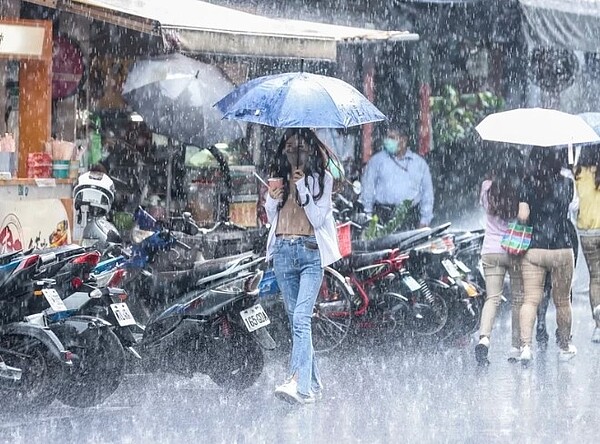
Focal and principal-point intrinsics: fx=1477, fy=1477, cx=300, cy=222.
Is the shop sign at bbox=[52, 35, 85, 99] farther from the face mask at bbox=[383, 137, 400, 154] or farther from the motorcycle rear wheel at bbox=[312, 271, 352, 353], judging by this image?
the face mask at bbox=[383, 137, 400, 154]

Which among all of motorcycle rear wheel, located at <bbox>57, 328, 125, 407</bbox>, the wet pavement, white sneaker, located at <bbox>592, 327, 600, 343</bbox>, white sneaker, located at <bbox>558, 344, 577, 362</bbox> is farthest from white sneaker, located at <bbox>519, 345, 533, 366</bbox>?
motorcycle rear wheel, located at <bbox>57, 328, 125, 407</bbox>

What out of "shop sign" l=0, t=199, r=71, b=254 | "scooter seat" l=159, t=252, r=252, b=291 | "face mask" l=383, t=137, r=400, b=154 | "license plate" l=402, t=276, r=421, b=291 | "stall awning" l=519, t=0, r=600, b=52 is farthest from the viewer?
"stall awning" l=519, t=0, r=600, b=52

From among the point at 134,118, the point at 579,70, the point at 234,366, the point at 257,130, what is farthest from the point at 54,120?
the point at 579,70

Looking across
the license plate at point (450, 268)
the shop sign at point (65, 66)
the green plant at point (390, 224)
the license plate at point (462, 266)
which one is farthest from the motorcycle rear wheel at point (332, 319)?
the shop sign at point (65, 66)

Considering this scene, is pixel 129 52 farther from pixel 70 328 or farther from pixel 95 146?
pixel 70 328

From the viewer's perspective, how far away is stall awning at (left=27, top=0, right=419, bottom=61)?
457 inches

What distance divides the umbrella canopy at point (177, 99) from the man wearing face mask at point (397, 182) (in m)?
1.92

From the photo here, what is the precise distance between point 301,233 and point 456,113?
783 centimetres

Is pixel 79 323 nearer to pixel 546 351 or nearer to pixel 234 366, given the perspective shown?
pixel 234 366

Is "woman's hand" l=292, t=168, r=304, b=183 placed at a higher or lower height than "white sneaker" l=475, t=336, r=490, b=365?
higher

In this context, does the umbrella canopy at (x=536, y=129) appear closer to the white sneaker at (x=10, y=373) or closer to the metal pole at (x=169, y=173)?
the metal pole at (x=169, y=173)

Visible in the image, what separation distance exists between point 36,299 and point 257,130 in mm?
7279

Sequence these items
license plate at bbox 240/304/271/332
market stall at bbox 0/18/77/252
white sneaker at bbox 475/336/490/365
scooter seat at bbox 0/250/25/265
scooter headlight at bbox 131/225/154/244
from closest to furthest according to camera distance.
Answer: scooter seat at bbox 0/250/25/265
license plate at bbox 240/304/271/332
market stall at bbox 0/18/77/252
scooter headlight at bbox 131/225/154/244
white sneaker at bbox 475/336/490/365

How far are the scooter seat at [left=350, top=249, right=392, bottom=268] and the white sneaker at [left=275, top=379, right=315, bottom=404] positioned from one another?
290 centimetres
